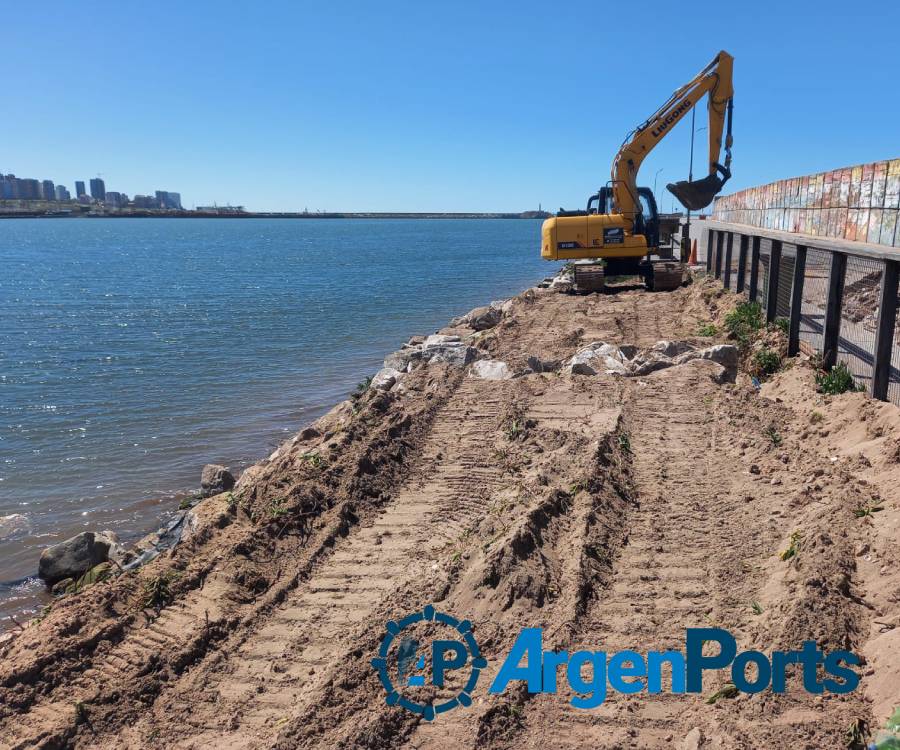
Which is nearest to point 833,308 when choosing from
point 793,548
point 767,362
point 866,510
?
point 767,362

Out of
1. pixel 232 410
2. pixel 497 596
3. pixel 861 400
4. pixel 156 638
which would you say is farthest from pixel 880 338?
pixel 232 410

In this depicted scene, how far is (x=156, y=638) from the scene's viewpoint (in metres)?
5.11

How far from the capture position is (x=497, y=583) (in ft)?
16.7

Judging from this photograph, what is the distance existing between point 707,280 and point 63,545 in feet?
57.1

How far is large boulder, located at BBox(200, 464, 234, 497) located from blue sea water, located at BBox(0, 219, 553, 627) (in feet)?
2.03

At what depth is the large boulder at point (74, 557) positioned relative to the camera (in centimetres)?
A: 801

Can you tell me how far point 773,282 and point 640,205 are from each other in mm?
9160

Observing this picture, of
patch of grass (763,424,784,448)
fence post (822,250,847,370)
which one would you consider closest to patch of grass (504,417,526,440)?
patch of grass (763,424,784,448)

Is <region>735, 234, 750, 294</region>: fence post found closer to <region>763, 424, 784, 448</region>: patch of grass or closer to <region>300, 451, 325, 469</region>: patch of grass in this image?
<region>763, 424, 784, 448</region>: patch of grass

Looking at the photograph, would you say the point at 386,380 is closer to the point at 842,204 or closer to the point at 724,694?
the point at 842,204

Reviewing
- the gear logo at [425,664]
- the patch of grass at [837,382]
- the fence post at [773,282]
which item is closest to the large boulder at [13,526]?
the gear logo at [425,664]

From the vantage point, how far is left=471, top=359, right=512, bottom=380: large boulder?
36.2 feet

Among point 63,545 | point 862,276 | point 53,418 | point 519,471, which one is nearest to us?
point 519,471

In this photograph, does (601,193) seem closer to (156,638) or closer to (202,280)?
(156,638)
